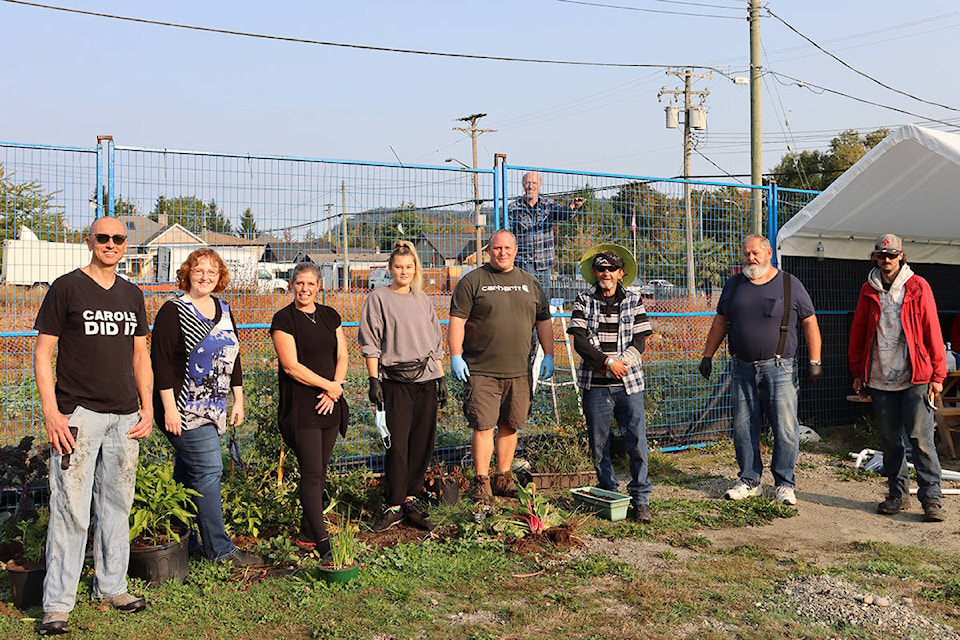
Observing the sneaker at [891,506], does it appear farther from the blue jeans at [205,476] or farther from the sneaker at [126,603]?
the sneaker at [126,603]

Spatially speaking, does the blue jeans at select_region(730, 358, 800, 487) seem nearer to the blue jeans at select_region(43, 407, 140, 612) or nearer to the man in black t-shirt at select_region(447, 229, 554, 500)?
the man in black t-shirt at select_region(447, 229, 554, 500)

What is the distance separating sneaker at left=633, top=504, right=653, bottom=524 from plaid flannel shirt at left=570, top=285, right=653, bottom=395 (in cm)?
79

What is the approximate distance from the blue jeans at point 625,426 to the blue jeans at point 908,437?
1769mm

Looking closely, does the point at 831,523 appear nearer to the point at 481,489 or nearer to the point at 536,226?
the point at 481,489

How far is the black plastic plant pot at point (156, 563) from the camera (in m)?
4.29

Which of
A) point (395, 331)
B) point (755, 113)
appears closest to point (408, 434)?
point (395, 331)

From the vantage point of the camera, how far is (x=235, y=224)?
18.9ft

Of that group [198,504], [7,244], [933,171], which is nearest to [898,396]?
[933,171]

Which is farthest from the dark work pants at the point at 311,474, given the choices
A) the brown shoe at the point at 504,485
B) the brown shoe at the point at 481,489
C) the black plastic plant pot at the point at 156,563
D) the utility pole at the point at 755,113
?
the utility pole at the point at 755,113

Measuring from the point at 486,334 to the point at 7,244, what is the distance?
10.1ft

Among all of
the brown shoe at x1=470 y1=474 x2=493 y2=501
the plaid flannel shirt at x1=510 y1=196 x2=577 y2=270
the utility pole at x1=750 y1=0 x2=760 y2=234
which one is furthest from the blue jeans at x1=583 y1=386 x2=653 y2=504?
the utility pole at x1=750 y1=0 x2=760 y2=234

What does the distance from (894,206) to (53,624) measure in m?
7.51

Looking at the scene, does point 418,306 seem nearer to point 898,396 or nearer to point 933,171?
point 898,396

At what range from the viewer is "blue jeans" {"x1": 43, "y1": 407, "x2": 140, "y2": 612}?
3.82 m
